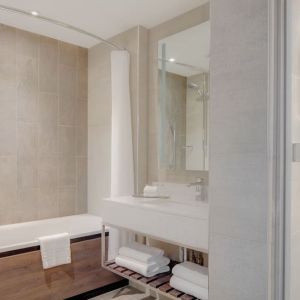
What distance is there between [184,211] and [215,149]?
2.36ft

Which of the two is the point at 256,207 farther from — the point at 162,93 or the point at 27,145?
the point at 27,145

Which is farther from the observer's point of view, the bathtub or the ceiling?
the ceiling

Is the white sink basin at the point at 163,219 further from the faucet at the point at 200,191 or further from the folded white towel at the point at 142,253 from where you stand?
the folded white towel at the point at 142,253

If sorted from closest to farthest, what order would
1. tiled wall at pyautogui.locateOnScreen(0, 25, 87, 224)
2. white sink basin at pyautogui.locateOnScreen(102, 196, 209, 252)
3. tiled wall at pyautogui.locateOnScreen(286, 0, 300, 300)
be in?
tiled wall at pyautogui.locateOnScreen(286, 0, 300, 300), white sink basin at pyautogui.locateOnScreen(102, 196, 209, 252), tiled wall at pyautogui.locateOnScreen(0, 25, 87, 224)

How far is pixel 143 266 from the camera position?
2221 millimetres

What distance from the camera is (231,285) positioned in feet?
4.19

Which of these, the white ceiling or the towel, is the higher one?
the white ceiling

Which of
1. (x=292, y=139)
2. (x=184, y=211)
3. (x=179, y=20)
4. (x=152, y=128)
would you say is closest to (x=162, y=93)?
(x=152, y=128)

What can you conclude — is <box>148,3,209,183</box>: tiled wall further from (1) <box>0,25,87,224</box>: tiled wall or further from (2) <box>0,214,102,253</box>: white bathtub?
(1) <box>0,25,87,224</box>: tiled wall

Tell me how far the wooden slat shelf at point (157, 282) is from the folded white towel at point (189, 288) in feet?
0.08

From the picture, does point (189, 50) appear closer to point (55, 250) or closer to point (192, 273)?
point (192, 273)

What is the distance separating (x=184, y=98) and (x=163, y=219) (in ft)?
3.48

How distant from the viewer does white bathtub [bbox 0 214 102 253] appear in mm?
2389

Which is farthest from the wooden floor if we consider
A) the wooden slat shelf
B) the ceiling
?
the ceiling
